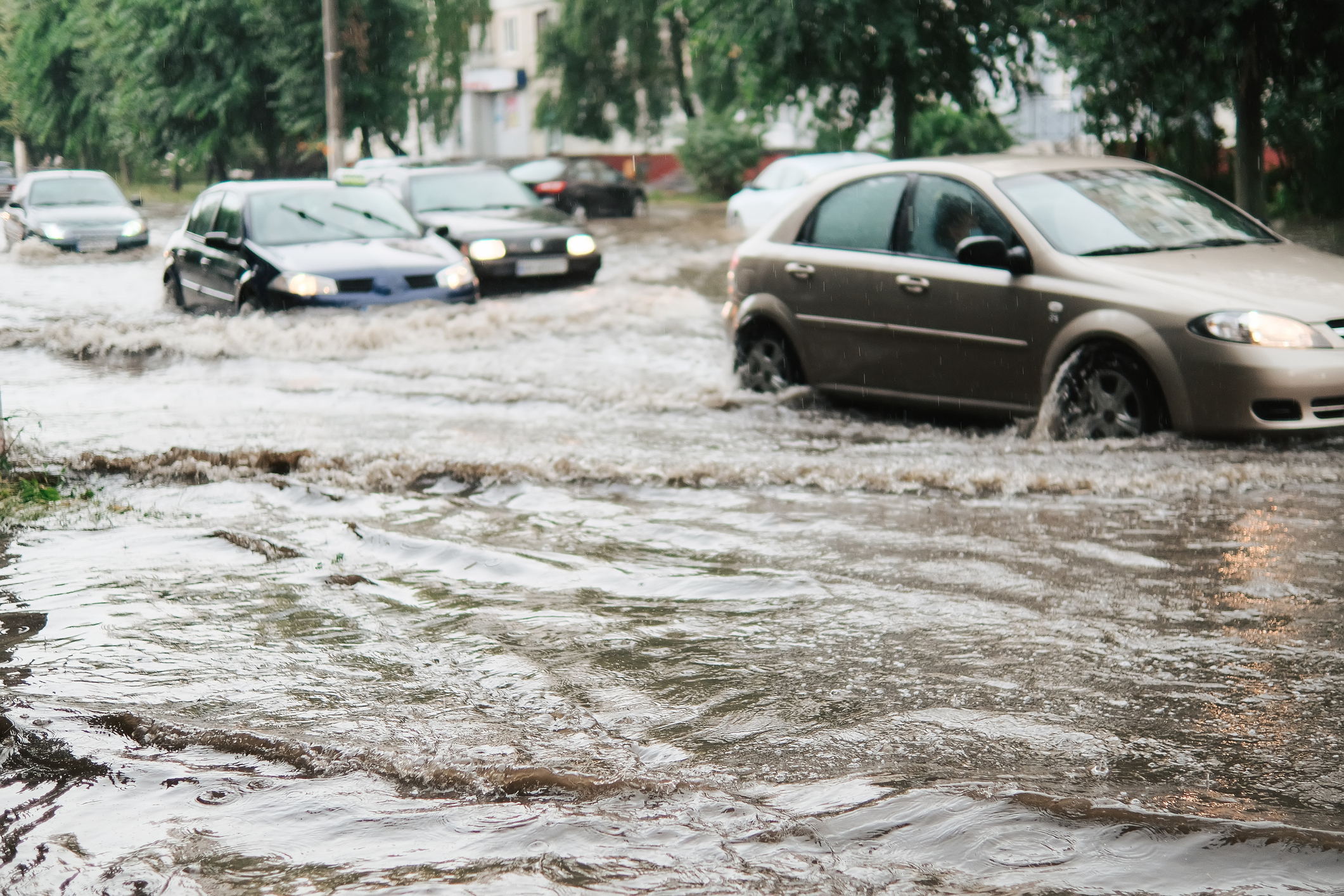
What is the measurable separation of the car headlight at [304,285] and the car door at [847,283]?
5340 millimetres

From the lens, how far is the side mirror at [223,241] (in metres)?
14.1

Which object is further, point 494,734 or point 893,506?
point 893,506

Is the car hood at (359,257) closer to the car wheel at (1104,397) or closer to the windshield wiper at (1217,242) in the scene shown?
the car wheel at (1104,397)

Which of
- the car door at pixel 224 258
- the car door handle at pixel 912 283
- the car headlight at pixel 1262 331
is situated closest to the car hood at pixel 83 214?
the car door at pixel 224 258

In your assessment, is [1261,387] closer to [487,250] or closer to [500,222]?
[487,250]

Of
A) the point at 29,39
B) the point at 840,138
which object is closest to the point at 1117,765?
the point at 840,138

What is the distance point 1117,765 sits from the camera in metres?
3.50

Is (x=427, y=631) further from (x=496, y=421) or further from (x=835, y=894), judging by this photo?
(x=496, y=421)

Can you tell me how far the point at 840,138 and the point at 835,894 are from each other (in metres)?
19.9

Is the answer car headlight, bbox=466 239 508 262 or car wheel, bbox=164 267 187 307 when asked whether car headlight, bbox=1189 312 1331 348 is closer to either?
car headlight, bbox=466 239 508 262

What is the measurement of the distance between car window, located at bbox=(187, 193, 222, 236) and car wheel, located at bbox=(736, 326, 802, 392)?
7516 mm

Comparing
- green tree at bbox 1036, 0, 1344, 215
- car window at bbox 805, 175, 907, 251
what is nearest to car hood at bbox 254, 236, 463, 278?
car window at bbox 805, 175, 907, 251

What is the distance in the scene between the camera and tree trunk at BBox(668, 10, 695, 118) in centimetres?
4644

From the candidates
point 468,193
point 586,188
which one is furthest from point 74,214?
point 586,188
